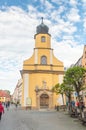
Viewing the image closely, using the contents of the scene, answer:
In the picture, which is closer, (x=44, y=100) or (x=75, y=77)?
(x=75, y=77)

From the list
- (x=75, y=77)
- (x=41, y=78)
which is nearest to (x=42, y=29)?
(x=41, y=78)

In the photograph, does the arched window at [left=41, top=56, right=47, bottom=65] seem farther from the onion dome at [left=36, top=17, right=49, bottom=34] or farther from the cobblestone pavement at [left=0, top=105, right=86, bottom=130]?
the cobblestone pavement at [left=0, top=105, right=86, bottom=130]

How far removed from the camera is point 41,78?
60.1 metres

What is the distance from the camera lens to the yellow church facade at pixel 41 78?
5891 centimetres

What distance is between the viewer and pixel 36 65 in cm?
6050

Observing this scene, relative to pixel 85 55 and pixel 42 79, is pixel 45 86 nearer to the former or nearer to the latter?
pixel 42 79

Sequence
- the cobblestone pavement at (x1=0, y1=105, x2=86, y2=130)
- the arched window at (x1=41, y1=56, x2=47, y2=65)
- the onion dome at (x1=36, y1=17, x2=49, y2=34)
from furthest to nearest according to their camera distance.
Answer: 1. the onion dome at (x1=36, y1=17, x2=49, y2=34)
2. the arched window at (x1=41, y1=56, x2=47, y2=65)
3. the cobblestone pavement at (x1=0, y1=105, x2=86, y2=130)

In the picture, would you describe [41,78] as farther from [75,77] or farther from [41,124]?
[41,124]

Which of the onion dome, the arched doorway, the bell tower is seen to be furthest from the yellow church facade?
the onion dome

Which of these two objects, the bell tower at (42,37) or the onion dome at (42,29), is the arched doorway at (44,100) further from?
the onion dome at (42,29)

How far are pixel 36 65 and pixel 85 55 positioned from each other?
16844 millimetres

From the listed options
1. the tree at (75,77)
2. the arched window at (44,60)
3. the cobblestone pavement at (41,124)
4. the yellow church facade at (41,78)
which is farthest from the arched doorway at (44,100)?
the cobblestone pavement at (41,124)

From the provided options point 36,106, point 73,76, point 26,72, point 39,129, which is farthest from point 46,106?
point 39,129

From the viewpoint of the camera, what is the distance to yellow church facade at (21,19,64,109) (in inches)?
2319
